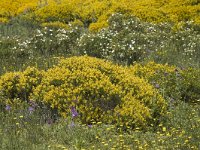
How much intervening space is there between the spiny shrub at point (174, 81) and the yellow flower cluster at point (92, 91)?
1.00 m

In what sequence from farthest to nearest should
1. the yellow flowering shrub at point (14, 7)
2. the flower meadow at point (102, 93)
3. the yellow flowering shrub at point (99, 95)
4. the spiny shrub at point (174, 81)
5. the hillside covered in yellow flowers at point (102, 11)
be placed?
the yellow flowering shrub at point (14, 7) < the hillside covered in yellow flowers at point (102, 11) < the spiny shrub at point (174, 81) < the yellow flowering shrub at point (99, 95) < the flower meadow at point (102, 93)

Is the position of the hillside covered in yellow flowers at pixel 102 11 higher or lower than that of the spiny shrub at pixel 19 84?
lower

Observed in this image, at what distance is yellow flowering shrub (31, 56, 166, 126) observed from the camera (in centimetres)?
741

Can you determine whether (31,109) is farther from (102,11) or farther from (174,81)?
(102,11)

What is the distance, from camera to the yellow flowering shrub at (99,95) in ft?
24.3

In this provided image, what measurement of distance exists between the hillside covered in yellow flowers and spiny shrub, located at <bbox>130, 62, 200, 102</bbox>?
22.2 ft

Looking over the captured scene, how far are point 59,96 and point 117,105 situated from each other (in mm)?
1023

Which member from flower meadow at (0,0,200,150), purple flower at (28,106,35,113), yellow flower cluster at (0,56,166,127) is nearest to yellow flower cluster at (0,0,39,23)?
flower meadow at (0,0,200,150)

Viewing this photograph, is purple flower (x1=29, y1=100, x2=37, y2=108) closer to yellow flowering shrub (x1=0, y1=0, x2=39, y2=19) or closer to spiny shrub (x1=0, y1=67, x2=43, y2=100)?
spiny shrub (x1=0, y1=67, x2=43, y2=100)

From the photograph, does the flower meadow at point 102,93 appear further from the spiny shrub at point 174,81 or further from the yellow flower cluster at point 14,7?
the yellow flower cluster at point 14,7

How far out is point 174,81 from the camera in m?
9.57

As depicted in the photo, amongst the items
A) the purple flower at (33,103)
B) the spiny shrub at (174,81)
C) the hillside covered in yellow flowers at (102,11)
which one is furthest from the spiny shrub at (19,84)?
the hillside covered in yellow flowers at (102,11)

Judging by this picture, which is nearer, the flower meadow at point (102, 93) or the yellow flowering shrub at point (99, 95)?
the flower meadow at point (102, 93)

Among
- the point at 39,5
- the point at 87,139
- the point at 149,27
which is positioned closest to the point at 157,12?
the point at 149,27
